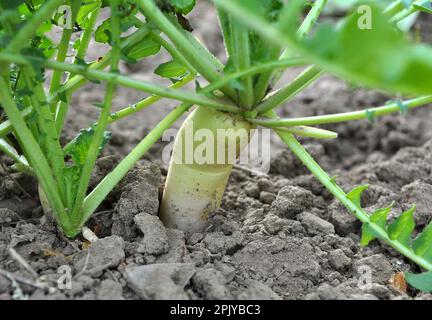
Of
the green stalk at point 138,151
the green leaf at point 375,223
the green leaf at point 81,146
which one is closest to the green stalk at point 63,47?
the green leaf at point 81,146

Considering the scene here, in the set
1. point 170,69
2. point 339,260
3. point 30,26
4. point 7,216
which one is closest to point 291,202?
point 339,260

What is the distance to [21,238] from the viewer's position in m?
1.23

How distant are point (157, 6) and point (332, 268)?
63cm

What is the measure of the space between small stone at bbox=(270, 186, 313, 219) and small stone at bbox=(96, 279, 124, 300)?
478 mm

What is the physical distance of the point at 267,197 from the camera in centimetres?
160

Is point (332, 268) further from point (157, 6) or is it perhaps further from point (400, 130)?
point (400, 130)

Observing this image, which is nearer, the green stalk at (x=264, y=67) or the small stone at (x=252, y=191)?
the green stalk at (x=264, y=67)

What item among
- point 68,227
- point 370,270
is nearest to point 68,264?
point 68,227

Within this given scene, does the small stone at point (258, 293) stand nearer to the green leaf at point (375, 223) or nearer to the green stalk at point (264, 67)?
the green leaf at point (375, 223)

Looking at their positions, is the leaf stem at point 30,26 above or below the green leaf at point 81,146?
above

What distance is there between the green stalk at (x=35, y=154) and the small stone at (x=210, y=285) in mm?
293

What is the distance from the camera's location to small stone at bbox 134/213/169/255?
4.02ft

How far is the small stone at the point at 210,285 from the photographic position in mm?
1119

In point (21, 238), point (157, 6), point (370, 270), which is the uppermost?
point (157, 6)
